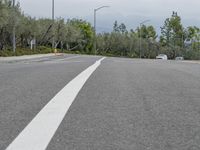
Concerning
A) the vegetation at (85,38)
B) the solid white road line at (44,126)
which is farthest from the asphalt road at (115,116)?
the vegetation at (85,38)

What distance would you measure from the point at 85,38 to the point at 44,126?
298 ft

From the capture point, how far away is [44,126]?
6656 millimetres

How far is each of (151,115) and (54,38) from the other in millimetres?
71252

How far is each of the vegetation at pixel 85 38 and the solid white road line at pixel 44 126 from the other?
3866 centimetres

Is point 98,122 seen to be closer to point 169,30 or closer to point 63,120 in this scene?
point 63,120

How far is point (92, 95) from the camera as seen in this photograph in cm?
988

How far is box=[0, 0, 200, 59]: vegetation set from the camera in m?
57.7

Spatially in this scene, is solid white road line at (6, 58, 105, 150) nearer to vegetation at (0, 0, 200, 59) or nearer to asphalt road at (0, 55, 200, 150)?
asphalt road at (0, 55, 200, 150)

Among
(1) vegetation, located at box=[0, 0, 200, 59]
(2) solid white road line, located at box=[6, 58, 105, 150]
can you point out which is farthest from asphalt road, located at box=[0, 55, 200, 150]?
(1) vegetation, located at box=[0, 0, 200, 59]

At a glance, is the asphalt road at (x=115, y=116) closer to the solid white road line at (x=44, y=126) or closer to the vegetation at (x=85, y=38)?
the solid white road line at (x=44, y=126)

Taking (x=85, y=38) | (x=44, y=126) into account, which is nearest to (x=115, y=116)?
(x=44, y=126)

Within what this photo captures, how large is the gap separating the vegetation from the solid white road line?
127ft

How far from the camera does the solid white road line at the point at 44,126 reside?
5.64 m

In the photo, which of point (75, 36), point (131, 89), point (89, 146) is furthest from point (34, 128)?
point (75, 36)
